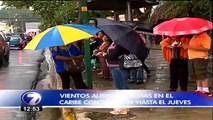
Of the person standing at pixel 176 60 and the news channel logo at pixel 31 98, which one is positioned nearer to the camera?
the news channel logo at pixel 31 98

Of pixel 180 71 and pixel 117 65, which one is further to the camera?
pixel 180 71

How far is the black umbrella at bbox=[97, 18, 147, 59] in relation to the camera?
Result: 19.9 feet

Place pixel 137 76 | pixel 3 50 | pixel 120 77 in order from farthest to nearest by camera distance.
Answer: pixel 3 50 → pixel 137 76 → pixel 120 77

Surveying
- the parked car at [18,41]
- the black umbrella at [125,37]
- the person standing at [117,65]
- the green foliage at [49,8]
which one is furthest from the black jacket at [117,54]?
the parked car at [18,41]

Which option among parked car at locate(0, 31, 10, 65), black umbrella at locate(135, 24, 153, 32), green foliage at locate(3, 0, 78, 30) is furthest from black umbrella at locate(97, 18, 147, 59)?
parked car at locate(0, 31, 10, 65)

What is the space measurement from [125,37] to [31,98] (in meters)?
1.79

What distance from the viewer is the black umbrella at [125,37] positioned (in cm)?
607

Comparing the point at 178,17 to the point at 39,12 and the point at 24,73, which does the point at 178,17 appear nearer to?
the point at 39,12

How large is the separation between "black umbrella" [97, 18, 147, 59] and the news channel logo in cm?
158

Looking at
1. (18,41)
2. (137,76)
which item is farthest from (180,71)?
(18,41)

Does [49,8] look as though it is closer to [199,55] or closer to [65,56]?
[65,56]

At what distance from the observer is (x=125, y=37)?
20.2ft

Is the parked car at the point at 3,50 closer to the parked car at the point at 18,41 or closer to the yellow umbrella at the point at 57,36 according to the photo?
the parked car at the point at 18,41

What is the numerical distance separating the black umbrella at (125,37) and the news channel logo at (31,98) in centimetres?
158
